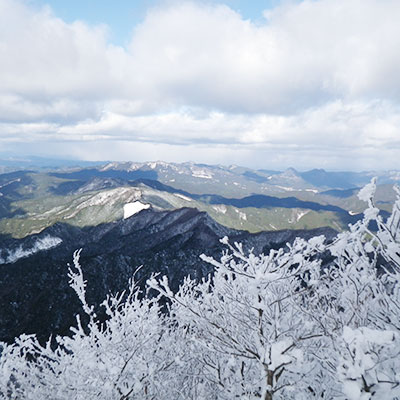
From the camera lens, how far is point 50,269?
326 feet

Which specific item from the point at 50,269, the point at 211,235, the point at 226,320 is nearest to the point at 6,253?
the point at 50,269

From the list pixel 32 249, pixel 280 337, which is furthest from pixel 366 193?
pixel 32 249

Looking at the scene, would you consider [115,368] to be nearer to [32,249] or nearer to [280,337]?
[280,337]

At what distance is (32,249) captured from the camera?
17988cm

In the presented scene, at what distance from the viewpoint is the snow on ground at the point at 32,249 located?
173m

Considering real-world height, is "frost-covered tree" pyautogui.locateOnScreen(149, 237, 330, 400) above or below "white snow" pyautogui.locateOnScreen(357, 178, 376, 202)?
below

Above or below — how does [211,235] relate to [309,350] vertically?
below

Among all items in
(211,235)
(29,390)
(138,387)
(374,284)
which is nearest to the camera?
(374,284)

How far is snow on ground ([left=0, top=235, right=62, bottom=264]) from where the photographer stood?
6801 inches

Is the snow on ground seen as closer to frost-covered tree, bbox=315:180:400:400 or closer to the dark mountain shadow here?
the dark mountain shadow

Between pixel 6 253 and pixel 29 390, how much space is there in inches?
7737

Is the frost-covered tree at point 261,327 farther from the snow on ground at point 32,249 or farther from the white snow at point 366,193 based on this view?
the snow on ground at point 32,249

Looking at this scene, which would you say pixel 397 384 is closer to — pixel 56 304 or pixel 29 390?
pixel 29 390


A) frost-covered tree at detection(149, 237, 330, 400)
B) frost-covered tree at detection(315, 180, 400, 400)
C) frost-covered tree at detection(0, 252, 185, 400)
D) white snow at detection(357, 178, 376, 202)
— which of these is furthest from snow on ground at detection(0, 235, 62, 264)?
white snow at detection(357, 178, 376, 202)
